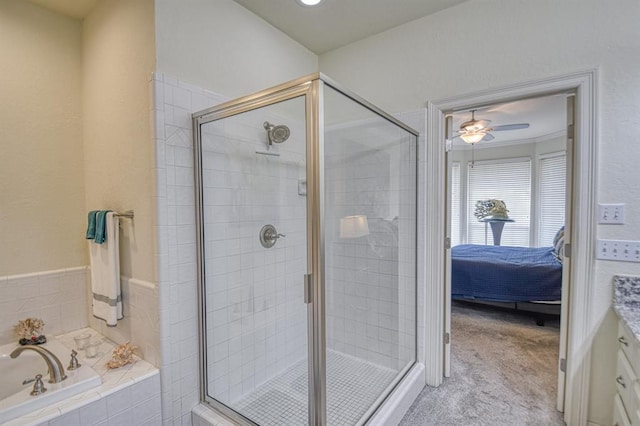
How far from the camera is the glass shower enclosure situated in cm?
151

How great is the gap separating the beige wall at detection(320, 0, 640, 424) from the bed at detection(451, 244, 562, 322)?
1.83m

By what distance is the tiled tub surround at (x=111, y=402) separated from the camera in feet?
4.33

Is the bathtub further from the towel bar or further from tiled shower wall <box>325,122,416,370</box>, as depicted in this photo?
tiled shower wall <box>325,122,416,370</box>

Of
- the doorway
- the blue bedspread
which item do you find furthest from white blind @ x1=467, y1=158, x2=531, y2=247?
the blue bedspread

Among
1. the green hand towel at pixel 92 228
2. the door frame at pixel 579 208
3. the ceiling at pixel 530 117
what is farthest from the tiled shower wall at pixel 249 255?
the ceiling at pixel 530 117

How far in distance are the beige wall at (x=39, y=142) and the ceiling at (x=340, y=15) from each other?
1.28 m

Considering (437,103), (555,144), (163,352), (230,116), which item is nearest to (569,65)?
(437,103)

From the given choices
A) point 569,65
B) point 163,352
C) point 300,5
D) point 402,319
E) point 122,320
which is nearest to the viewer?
point 163,352

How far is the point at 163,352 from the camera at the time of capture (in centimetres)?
167

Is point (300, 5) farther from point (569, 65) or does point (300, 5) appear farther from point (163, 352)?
point (163, 352)

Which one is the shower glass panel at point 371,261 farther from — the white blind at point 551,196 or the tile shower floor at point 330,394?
the white blind at point 551,196

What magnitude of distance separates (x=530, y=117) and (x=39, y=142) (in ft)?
17.1

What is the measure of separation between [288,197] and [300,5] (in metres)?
1.29

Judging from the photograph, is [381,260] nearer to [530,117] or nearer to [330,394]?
[330,394]
